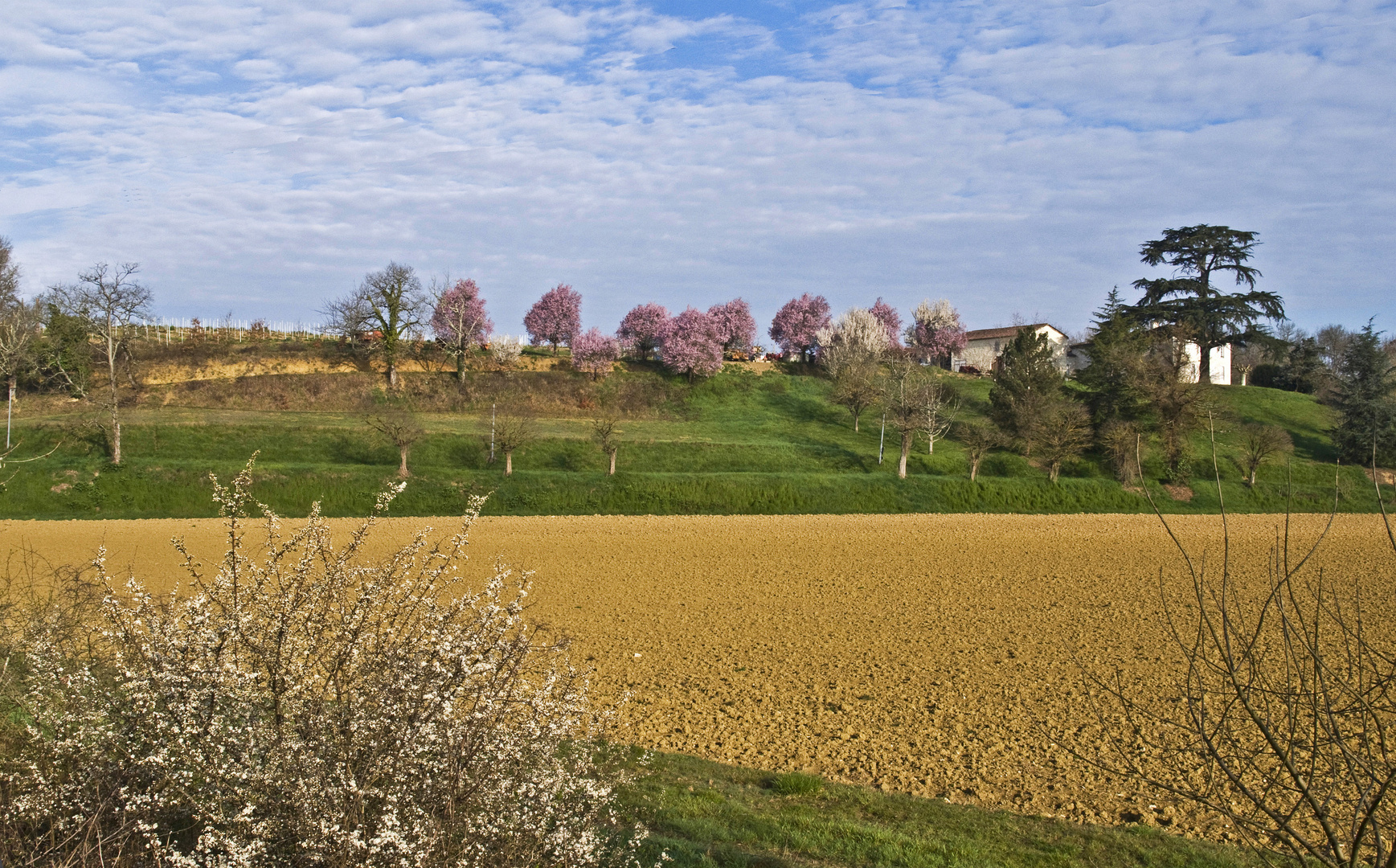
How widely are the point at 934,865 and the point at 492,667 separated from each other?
182 inches

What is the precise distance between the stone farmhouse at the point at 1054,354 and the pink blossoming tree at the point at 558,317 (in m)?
39.8

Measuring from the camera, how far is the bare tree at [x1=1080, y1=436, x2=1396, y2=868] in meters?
Answer: 3.81

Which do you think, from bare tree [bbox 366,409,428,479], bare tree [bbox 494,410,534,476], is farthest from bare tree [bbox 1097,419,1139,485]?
bare tree [bbox 366,409,428,479]

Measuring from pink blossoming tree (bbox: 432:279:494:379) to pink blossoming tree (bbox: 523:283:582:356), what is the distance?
8.05 m

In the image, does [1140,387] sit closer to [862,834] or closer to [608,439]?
[608,439]

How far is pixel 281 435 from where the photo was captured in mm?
47406

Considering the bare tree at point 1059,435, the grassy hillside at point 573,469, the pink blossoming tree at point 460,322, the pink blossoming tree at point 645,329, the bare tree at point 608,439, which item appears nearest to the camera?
the grassy hillside at point 573,469

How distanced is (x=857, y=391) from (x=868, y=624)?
40896mm

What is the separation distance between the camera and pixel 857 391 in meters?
59.0

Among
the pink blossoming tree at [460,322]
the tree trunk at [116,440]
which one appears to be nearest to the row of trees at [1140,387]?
the pink blossoming tree at [460,322]

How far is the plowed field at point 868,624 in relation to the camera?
11445 millimetres

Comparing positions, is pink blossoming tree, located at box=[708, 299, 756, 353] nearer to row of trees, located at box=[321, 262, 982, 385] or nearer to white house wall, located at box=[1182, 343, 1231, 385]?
row of trees, located at box=[321, 262, 982, 385]

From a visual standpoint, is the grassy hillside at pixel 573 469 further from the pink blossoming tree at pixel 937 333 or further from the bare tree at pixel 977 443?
the pink blossoming tree at pixel 937 333

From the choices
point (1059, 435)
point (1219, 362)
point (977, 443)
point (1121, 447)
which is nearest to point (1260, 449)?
point (1121, 447)
